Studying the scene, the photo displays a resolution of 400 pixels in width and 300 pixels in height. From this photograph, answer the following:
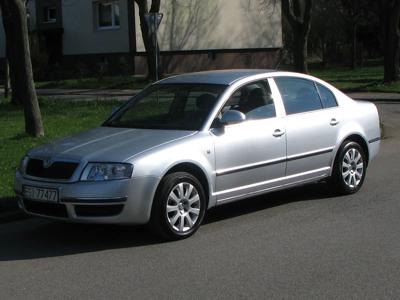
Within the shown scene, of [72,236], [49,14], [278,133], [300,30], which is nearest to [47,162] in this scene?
[72,236]

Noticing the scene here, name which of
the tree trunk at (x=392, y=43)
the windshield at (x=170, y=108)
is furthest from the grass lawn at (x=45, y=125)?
the tree trunk at (x=392, y=43)

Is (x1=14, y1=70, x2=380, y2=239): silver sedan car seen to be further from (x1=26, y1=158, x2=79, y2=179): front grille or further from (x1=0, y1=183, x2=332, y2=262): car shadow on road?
(x1=0, y1=183, x2=332, y2=262): car shadow on road

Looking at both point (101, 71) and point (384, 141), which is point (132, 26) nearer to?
point (101, 71)

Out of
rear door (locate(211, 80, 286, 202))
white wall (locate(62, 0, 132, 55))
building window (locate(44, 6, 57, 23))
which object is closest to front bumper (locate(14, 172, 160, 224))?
rear door (locate(211, 80, 286, 202))

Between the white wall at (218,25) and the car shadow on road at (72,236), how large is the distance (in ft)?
96.5

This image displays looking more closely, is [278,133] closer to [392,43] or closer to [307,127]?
[307,127]

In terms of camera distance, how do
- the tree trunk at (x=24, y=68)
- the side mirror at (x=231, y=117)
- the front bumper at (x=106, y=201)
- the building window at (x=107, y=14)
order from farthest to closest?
the building window at (x=107, y=14) → the tree trunk at (x=24, y=68) → the side mirror at (x=231, y=117) → the front bumper at (x=106, y=201)

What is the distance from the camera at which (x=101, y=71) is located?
124 ft

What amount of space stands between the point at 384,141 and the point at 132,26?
79.8ft

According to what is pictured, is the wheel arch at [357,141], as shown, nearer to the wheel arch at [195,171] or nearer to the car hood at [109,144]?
the wheel arch at [195,171]

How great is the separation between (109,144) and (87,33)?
1306 inches

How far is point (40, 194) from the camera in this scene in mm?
6418

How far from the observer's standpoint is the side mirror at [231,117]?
6906 millimetres

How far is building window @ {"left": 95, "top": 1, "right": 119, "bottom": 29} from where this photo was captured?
1492 inches
